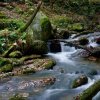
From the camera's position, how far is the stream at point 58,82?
9.16m

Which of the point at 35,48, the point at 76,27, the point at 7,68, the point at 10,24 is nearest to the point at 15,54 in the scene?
the point at 35,48

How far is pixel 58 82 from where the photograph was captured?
402 inches

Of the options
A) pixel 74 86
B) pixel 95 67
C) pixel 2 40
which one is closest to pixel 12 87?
pixel 74 86

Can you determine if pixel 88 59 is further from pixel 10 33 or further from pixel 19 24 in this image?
pixel 19 24

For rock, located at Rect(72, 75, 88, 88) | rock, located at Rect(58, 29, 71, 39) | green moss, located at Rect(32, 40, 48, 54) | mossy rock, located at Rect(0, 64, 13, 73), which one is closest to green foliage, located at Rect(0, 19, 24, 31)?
rock, located at Rect(58, 29, 71, 39)

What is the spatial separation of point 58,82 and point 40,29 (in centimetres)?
547

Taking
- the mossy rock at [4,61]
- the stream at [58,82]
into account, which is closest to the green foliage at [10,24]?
the stream at [58,82]

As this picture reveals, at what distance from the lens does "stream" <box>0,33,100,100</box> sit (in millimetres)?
9164

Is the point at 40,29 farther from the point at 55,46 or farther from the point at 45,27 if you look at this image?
the point at 55,46

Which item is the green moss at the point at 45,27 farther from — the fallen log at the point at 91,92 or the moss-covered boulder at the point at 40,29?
the fallen log at the point at 91,92

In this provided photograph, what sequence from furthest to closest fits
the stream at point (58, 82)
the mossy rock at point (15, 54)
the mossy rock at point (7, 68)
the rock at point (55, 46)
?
the rock at point (55, 46) < the mossy rock at point (15, 54) < the mossy rock at point (7, 68) < the stream at point (58, 82)

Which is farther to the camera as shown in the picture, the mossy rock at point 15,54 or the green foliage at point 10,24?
the green foliage at point 10,24


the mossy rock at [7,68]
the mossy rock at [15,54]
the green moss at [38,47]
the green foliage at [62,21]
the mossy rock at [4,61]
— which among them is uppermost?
the green foliage at [62,21]

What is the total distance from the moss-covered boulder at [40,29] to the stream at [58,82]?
2.16 metres
